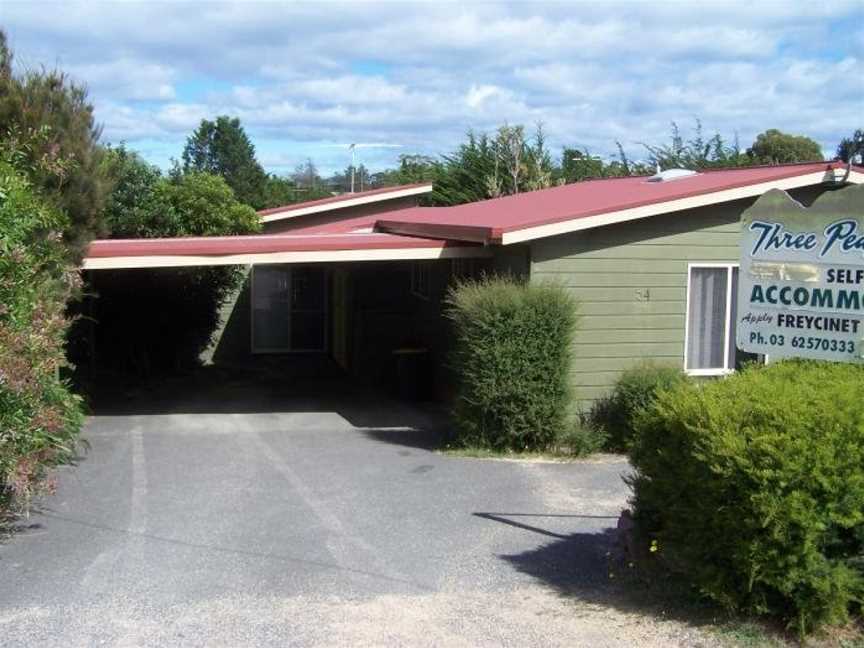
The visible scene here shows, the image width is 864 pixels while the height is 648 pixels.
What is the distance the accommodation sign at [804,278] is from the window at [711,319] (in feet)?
18.8

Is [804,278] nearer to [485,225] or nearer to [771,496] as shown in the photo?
[771,496]

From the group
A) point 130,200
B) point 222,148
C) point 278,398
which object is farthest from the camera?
point 222,148

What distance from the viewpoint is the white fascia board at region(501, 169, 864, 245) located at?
1098cm

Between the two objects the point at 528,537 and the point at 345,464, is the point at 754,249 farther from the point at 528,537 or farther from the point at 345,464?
the point at 345,464

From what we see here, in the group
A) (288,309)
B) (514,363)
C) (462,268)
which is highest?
(462,268)

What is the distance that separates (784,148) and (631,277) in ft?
129

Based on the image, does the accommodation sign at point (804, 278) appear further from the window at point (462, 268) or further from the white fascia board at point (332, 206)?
the white fascia board at point (332, 206)

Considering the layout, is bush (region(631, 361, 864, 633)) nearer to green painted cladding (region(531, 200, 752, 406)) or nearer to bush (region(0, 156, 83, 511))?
bush (region(0, 156, 83, 511))

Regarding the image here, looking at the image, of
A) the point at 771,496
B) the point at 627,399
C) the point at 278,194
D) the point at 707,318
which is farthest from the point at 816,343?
the point at 278,194

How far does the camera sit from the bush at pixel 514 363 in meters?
10.5

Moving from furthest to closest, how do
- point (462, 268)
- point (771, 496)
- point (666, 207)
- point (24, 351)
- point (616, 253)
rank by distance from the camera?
point (462, 268) → point (616, 253) → point (666, 207) → point (24, 351) → point (771, 496)

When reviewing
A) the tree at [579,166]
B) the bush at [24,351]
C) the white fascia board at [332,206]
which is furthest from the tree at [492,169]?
the bush at [24,351]

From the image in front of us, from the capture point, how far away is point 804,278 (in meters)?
6.13

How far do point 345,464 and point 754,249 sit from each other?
520cm
